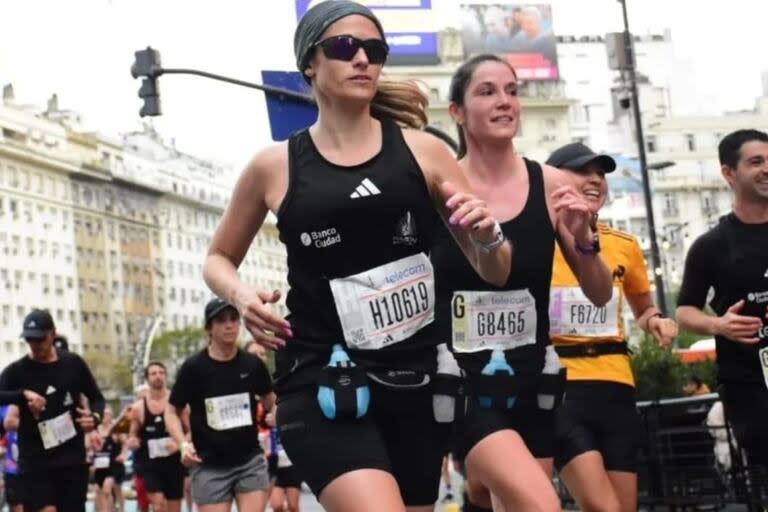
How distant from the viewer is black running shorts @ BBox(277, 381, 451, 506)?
498 cm

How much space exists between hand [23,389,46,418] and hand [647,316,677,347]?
5217mm

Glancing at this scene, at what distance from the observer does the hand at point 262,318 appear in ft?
16.0

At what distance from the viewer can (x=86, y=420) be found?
12219 millimetres

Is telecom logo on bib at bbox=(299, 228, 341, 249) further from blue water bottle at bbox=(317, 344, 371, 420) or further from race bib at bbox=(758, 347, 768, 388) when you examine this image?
race bib at bbox=(758, 347, 768, 388)

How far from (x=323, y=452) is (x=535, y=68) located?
10801 centimetres

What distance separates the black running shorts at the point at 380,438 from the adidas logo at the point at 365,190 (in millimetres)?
535

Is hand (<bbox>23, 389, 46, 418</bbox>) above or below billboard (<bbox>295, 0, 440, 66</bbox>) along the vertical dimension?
below

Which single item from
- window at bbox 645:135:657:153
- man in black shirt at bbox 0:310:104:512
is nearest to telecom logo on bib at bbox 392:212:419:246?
man in black shirt at bbox 0:310:104:512

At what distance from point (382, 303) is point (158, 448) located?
1184cm

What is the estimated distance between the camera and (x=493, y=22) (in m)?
106

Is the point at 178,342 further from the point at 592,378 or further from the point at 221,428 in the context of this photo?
the point at 592,378

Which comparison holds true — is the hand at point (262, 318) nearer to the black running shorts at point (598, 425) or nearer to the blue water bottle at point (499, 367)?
the blue water bottle at point (499, 367)

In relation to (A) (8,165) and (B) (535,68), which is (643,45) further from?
(A) (8,165)

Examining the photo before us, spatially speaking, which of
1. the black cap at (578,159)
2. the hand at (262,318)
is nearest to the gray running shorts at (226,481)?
the black cap at (578,159)
